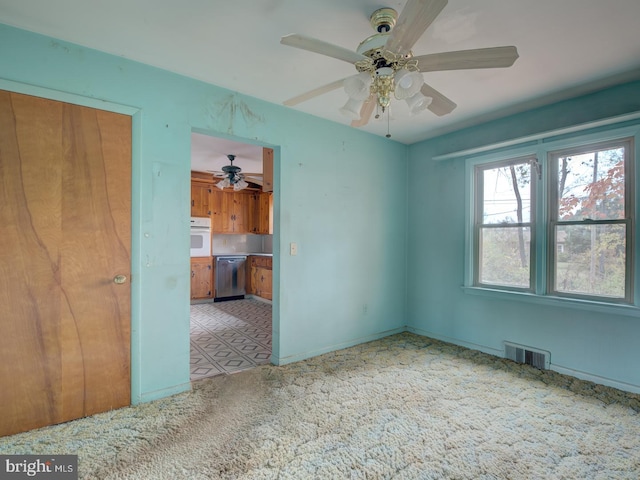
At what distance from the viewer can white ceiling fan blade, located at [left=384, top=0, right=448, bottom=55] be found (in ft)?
3.95

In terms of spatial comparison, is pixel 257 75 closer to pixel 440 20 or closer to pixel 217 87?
pixel 217 87

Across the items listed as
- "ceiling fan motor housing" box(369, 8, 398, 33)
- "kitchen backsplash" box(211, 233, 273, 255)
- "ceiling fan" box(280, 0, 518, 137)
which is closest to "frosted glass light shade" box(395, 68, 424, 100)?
"ceiling fan" box(280, 0, 518, 137)

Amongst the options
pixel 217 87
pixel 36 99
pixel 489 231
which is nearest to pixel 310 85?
pixel 217 87

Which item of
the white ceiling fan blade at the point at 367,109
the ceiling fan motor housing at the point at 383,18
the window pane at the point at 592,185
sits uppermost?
the ceiling fan motor housing at the point at 383,18

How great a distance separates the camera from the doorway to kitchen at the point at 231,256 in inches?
134

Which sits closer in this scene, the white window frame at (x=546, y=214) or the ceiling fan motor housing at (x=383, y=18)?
the ceiling fan motor housing at (x=383, y=18)

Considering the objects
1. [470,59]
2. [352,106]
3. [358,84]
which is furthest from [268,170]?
[470,59]

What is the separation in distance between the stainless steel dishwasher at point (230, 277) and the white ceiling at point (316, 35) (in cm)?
433

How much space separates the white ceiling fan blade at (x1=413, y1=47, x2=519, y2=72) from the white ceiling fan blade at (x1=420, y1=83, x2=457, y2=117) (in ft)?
0.67

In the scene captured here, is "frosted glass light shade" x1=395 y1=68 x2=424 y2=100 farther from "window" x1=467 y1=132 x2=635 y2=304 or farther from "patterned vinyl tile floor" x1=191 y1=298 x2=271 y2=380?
"patterned vinyl tile floor" x1=191 y1=298 x2=271 y2=380

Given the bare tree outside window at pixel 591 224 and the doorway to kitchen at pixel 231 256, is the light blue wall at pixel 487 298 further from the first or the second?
the doorway to kitchen at pixel 231 256

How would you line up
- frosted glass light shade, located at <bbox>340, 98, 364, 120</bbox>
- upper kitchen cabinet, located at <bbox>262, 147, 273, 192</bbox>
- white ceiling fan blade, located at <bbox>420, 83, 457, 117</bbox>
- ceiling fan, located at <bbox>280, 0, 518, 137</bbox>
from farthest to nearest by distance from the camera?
upper kitchen cabinet, located at <bbox>262, 147, 273, 192</bbox> < white ceiling fan blade, located at <bbox>420, 83, 457, 117</bbox> < frosted glass light shade, located at <bbox>340, 98, 364, 120</bbox> < ceiling fan, located at <bbox>280, 0, 518, 137</bbox>

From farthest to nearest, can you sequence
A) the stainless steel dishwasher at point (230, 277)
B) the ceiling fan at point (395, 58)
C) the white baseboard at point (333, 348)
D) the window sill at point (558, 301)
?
1. the stainless steel dishwasher at point (230, 277)
2. the white baseboard at point (333, 348)
3. the window sill at point (558, 301)
4. the ceiling fan at point (395, 58)

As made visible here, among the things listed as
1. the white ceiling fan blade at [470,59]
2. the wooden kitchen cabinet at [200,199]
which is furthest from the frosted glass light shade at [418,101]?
the wooden kitchen cabinet at [200,199]
